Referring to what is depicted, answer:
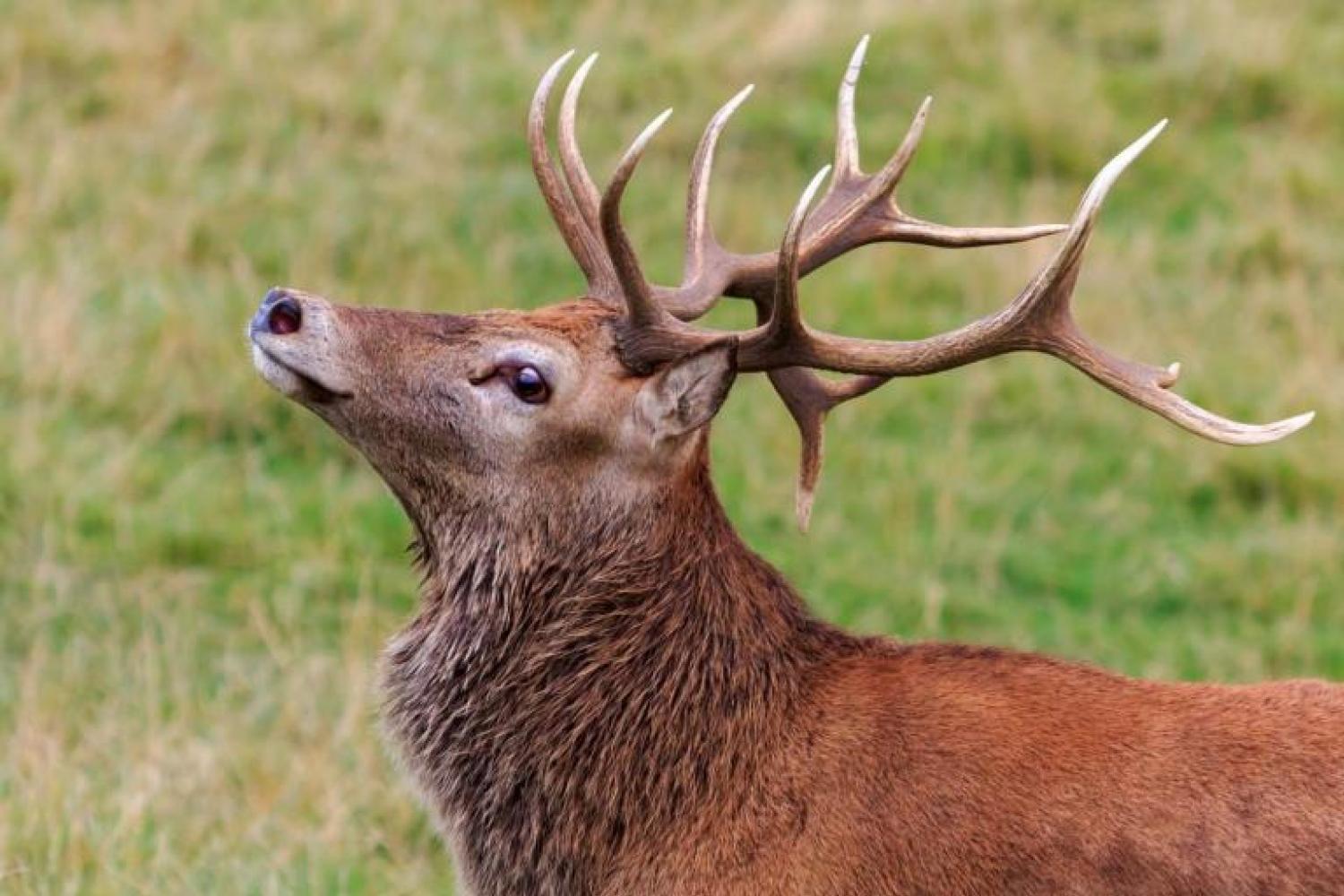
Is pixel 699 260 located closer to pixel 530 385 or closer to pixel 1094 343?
pixel 530 385

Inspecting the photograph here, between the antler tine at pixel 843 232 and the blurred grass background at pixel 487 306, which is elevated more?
the antler tine at pixel 843 232

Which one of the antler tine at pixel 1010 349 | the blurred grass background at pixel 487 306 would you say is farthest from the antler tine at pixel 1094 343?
the blurred grass background at pixel 487 306

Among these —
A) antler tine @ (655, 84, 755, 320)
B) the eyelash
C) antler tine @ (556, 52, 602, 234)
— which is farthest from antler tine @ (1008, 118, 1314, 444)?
antler tine @ (556, 52, 602, 234)

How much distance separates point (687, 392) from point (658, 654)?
47cm

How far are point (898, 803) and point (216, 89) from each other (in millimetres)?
6767

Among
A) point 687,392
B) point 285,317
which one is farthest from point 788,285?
point 285,317

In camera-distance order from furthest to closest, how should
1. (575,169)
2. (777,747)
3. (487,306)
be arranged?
1. (487,306)
2. (575,169)
3. (777,747)

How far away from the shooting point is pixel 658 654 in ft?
14.9

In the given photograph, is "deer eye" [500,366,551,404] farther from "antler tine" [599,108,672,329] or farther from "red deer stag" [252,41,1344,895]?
"antler tine" [599,108,672,329]

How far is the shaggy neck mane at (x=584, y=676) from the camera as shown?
4438 mm

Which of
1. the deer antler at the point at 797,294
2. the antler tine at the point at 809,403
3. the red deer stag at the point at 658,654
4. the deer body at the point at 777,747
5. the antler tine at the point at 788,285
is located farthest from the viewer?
the antler tine at the point at 809,403

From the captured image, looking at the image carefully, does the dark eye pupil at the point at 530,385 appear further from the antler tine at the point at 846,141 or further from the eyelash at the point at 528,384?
the antler tine at the point at 846,141

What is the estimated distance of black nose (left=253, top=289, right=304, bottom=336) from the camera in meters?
4.46

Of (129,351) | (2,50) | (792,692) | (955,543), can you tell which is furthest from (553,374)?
(2,50)
